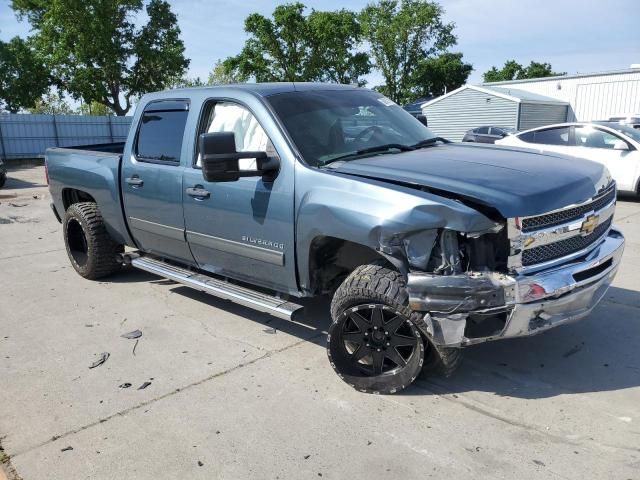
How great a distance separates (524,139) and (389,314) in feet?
30.6

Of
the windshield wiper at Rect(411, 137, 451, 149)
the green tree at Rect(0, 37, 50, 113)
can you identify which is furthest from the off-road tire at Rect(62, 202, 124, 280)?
the green tree at Rect(0, 37, 50, 113)

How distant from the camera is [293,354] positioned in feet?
13.5

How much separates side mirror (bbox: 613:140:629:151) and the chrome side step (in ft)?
30.1

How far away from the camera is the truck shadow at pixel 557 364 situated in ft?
11.6

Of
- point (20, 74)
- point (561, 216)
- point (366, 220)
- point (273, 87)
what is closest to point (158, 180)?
point (273, 87)

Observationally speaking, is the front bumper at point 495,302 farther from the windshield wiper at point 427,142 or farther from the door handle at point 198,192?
the door handle at point 198,192

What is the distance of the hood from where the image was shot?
3.00m

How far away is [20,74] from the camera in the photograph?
36812 mm

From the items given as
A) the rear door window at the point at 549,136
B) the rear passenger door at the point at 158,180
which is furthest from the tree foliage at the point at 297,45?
the rear passenger door at the point at 158,180

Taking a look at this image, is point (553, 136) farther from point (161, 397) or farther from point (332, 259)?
point (161, 397)

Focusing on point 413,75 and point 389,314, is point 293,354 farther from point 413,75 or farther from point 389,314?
point 413,75

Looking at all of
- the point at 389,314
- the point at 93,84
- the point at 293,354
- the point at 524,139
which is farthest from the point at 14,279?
the point at 93,84

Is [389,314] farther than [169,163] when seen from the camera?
No

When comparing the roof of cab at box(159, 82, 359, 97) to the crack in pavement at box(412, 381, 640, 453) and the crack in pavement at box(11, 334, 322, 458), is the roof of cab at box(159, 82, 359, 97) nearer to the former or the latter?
the crack in pavement at box(11, 334, 322, 458)
